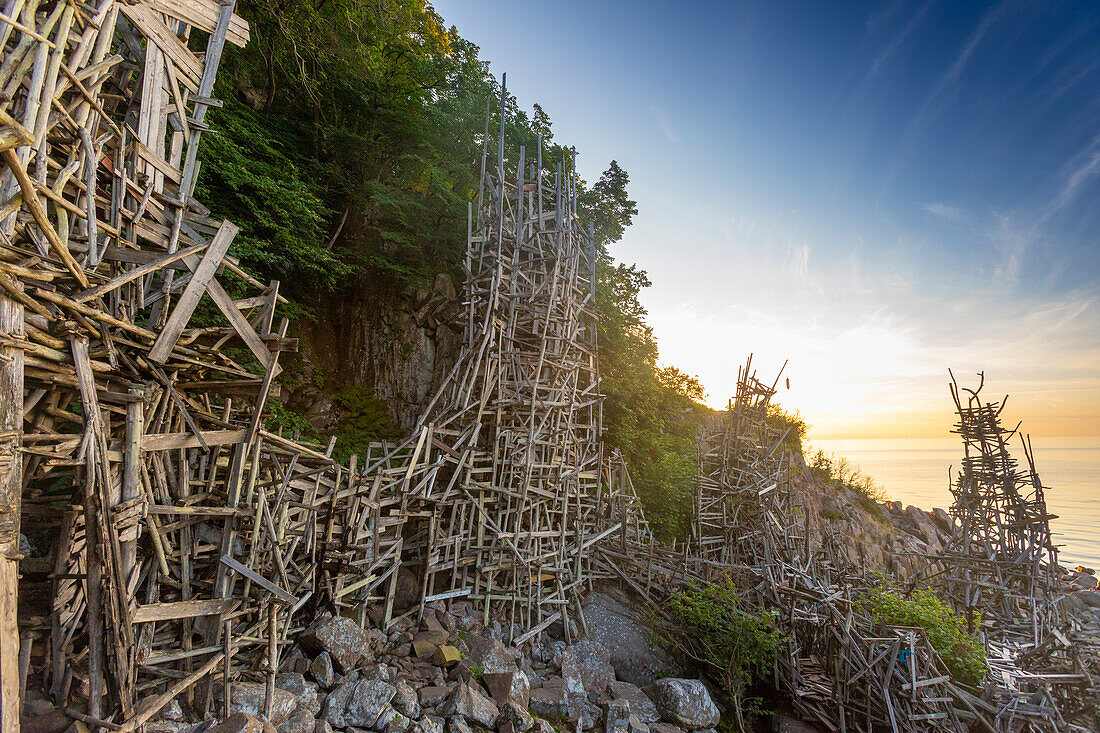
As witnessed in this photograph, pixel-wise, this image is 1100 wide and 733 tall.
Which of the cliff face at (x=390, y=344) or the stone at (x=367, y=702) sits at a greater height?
the cliff face at (x=390, y=344)

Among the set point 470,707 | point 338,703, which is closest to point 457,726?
point 470,707

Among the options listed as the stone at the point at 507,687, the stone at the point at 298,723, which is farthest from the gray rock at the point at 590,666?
the stone at the point at 298,723

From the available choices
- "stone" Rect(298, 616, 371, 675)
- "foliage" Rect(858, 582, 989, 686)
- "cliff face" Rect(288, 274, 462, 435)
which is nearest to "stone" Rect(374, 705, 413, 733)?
"stone" Rect(298, 616, 371, 675)

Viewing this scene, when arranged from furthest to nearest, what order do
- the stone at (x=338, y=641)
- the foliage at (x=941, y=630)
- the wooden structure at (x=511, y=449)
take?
the wooden structure at (x=511, y=449)
the foliage at (x=941, y=630)
the stone at (x=338, y=641)

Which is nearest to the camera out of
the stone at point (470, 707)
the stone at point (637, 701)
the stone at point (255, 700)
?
the stone at point (255, 700)

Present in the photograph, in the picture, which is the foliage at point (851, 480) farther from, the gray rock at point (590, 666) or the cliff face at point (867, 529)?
the gray rock at point (590, 666)

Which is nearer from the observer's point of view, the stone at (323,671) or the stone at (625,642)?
the stone at (323,671)

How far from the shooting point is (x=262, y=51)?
534 inches

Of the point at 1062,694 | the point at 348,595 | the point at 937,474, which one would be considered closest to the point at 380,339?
the point at 348,595

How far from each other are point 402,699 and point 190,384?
18.0 feet

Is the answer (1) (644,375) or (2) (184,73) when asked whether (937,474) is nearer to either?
(1) (644,375)

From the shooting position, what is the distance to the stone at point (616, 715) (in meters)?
7.68

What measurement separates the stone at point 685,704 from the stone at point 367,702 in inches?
218

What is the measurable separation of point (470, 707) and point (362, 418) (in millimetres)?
9843
